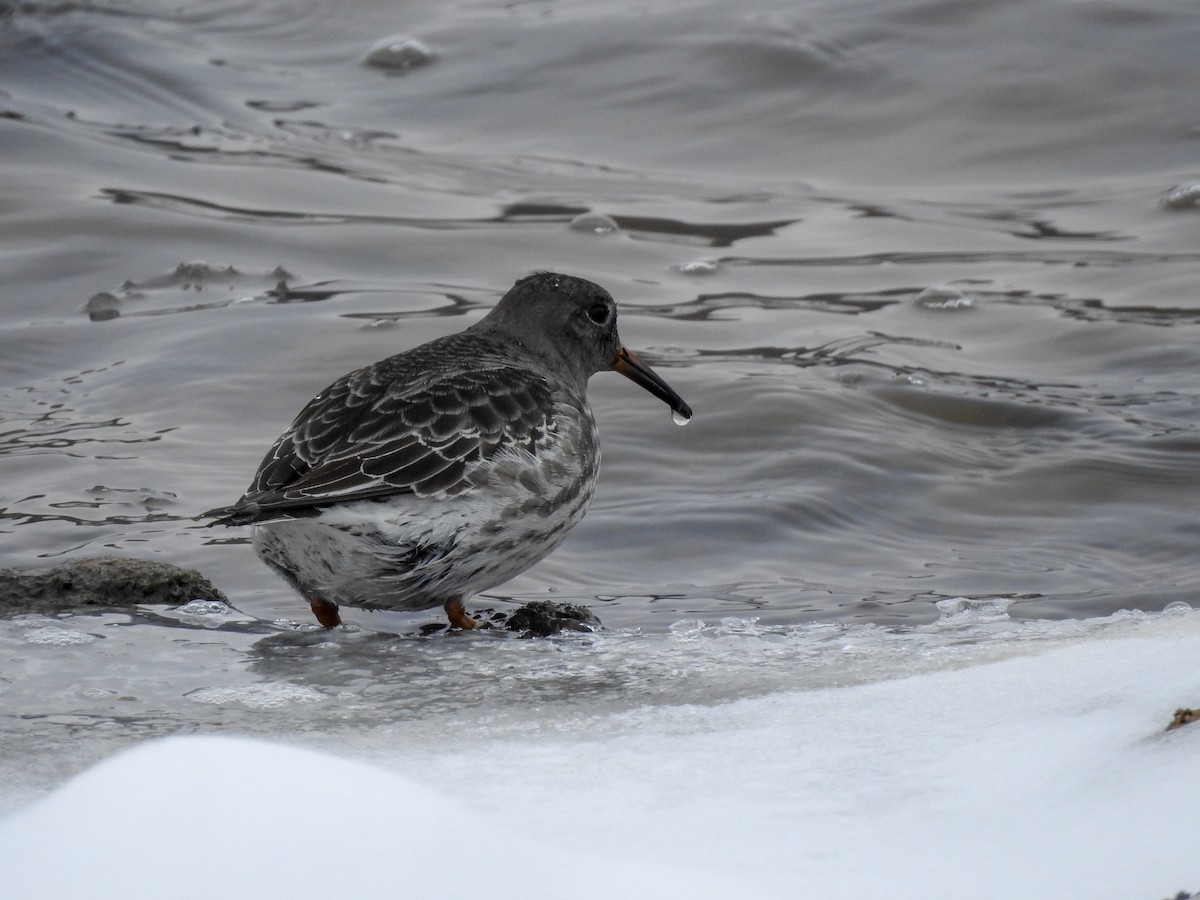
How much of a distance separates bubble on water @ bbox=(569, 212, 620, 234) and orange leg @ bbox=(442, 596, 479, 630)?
556cm

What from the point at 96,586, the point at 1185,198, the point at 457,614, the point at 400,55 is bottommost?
the point at 457,614

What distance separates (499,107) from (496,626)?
8.09 meters

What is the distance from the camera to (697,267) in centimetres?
984

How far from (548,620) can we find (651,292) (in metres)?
4.86

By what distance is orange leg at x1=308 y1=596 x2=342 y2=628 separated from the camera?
4.96m

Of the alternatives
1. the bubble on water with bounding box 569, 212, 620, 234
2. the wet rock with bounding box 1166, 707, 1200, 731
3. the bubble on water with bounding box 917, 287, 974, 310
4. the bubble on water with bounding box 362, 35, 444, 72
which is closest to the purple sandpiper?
the wet rock with bounding box 1166, 707, 1200, 731

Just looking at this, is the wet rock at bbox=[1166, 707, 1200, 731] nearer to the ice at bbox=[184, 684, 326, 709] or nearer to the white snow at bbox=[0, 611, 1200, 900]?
the white snow at bbox=[0, 611, 1200, 900]

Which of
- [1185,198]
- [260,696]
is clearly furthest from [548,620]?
[1185,198]

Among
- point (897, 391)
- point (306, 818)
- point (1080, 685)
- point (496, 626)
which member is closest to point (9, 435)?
point (496, 626)

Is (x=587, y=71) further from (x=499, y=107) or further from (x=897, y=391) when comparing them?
(x=897, y=391)

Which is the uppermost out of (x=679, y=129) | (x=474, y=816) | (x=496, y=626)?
(x=679, y=129)

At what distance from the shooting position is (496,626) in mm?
5168

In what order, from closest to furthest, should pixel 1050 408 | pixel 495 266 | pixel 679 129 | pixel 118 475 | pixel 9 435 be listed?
pixel 118 475 → pixel 9 435 → pixel 1050 408 → pixel 495 266 → pixel 679 129

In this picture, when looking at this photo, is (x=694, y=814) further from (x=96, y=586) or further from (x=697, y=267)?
(x=697, y=267)
